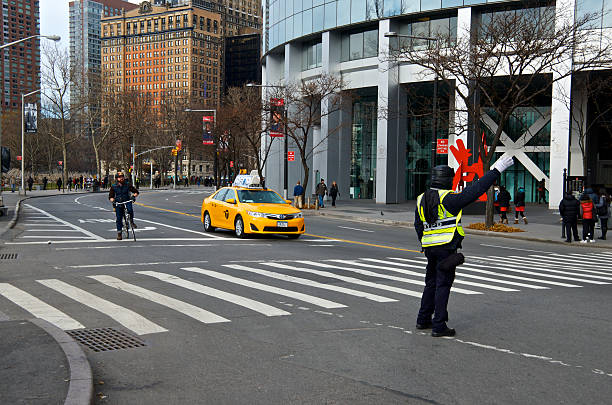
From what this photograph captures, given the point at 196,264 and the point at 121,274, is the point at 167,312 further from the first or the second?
the point at 196,264

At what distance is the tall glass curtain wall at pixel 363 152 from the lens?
55025 millimetres

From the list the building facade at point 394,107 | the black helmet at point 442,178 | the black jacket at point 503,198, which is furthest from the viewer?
the building facade at point 394,107

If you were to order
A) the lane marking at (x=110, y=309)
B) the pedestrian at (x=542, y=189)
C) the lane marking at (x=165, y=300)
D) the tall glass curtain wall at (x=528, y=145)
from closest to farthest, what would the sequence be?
the lane marking at (x=110, y=309) < the lane marking at (x=165, y=300) < the pedestrian at (x=542, y=189) < the tall glass curtain wall at (x=528, y=145)

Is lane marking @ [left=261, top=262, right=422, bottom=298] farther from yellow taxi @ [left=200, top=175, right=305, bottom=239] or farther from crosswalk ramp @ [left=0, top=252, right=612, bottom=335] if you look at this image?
yellow taxi @ [left=200, top=175, right=305, bottom=239]

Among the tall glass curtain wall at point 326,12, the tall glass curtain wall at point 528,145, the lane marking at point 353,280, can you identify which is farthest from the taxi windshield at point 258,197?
the tall glass curtain wall at point 528,145

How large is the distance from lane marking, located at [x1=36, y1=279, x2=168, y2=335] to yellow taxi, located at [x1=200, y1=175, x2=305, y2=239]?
8606 mm

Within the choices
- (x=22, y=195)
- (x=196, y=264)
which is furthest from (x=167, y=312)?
(x=22, y=195)

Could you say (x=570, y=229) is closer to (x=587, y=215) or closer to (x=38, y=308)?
(x=587, y=215)

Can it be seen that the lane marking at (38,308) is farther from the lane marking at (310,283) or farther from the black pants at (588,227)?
the black pants at (588,227)

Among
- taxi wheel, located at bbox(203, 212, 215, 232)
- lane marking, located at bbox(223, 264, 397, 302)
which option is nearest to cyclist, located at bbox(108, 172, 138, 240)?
taxi wheel, located at bbox(203, 212, 215, 232)

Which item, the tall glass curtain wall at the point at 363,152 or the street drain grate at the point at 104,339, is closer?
the street drain grate at the point at 104,339

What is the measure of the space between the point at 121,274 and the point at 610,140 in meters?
53.7

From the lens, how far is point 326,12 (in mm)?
50062

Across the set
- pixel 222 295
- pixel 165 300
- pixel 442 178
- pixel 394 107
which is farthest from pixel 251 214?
pixel 394 107
